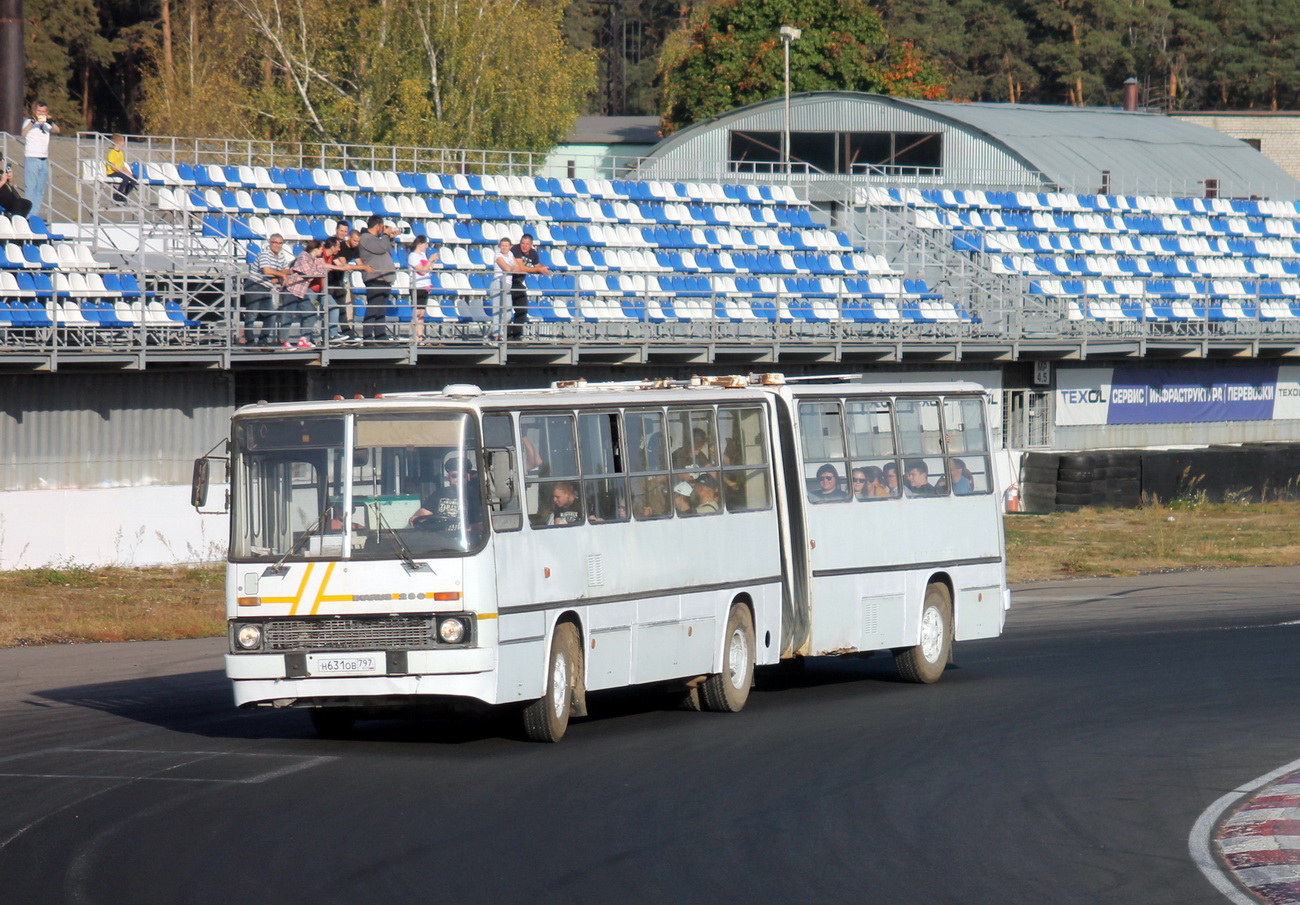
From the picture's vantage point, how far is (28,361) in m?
24.7

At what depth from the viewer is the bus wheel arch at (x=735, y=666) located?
15.5m

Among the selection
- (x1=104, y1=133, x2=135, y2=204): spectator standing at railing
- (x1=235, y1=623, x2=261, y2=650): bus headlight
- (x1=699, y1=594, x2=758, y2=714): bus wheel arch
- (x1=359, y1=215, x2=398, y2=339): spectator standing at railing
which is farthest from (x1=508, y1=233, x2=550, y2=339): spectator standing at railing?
(x1=235, y1=623, x2=261, y2=650): bus headlight

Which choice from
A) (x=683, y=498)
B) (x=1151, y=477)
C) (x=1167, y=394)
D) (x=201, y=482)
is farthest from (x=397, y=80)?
(x=201, y=482)

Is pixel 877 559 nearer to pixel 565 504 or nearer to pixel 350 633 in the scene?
pixel 565 504

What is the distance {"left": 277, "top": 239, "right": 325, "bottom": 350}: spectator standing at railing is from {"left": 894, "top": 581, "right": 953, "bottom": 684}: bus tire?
12504 millimetres

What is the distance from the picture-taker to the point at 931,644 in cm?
1783

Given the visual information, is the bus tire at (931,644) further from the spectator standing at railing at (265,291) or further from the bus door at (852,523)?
the spectator standing at railing at (265,291)

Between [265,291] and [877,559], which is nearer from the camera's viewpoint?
[877,559]

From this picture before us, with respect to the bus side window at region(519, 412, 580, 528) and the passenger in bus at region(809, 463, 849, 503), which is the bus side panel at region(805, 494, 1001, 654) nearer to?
the passenger in bus at region(809, 463, 849, 503)

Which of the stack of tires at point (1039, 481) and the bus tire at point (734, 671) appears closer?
the bus tire at point (734, 671)

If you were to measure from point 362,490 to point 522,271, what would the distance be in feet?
59.6

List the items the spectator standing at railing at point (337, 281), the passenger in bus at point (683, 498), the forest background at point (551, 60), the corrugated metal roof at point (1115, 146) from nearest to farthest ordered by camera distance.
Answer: the passenger in bus at point (683, 498)
the spectator standing at railing at point (337, 281)
the corrugated metal roof at point (1115, 146)
the forest background at point (551, 60)

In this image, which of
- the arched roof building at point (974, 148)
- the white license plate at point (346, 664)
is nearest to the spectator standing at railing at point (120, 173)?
the white license plate at point (346, 664)

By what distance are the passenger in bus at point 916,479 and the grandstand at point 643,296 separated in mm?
12155
